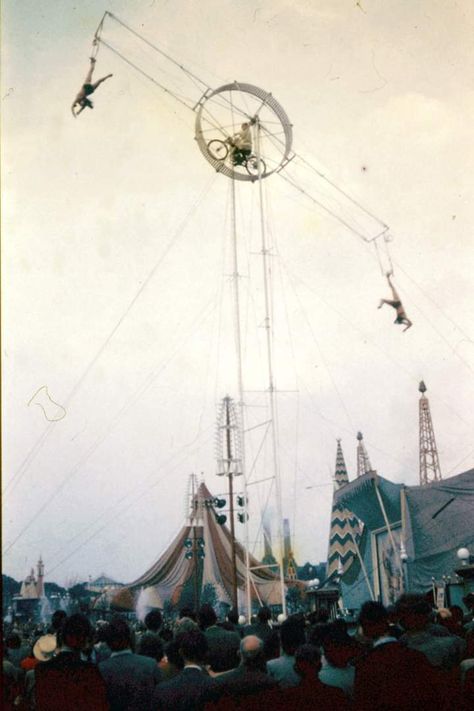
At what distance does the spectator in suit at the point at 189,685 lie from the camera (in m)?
4.28

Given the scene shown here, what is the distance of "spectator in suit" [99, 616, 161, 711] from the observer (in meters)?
4.66

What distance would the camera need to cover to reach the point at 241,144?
16125mm

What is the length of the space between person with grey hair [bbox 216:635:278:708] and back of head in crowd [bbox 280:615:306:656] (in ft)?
2.70

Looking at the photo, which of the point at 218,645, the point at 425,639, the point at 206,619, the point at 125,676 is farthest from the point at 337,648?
the point at 206,619

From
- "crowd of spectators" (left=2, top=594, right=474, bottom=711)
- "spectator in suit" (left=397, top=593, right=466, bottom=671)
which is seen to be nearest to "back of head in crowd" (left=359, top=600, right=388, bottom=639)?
"crowd of spectators" (left=2, top=594, right=474, bottom=711)

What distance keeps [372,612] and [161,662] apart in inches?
86.5

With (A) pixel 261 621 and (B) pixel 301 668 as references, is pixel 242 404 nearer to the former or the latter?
(A) pixel 261 621

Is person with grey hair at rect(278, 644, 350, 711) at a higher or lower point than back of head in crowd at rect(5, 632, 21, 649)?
lower

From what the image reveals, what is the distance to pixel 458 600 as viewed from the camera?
50.0 feet

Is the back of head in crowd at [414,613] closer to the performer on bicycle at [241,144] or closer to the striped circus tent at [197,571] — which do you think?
the performer on bicycle at [241,144]

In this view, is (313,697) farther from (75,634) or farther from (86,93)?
(86,93)

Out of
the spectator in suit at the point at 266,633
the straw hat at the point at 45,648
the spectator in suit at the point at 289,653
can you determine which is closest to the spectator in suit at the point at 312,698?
the spectator in suit at the point at 289,653

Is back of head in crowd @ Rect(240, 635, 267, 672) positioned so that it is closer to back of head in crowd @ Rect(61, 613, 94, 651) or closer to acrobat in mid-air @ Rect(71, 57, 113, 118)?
back of head in crowd @ Rect(61, 613, 94, 651)

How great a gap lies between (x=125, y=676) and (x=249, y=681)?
1.06 metres
